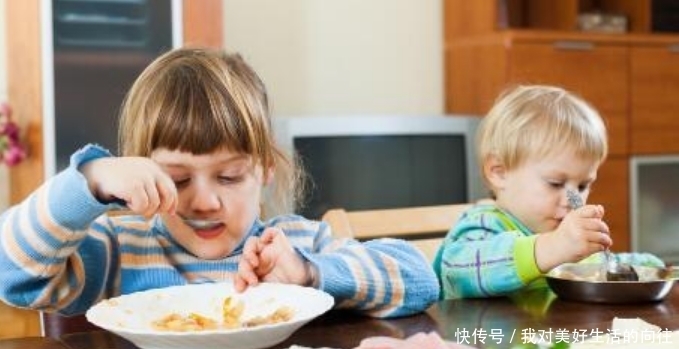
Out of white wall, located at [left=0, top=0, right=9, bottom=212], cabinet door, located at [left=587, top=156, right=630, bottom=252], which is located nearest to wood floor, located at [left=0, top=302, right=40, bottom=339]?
white wall, located at [left=0, top=0, right=9, bottom=212]

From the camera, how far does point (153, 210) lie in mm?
847

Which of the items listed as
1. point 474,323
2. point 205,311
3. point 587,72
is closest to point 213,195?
point 205,311

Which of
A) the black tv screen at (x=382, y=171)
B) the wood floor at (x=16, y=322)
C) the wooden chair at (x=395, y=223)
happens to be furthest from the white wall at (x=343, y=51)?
the wooden chair at (x=395, y=223)

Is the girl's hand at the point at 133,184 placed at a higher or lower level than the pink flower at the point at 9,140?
higher

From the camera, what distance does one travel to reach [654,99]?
10.8 feet

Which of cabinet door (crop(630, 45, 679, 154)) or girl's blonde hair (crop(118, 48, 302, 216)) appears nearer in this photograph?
girl's blonde hair (crop(118, 48, 302, 216))

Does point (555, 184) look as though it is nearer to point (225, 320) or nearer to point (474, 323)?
point (474, 323)

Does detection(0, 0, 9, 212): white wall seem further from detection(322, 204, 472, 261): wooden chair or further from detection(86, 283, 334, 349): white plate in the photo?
detection(86, 283, 334, 349): white plate

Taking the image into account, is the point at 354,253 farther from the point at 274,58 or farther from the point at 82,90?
the point at 274,58

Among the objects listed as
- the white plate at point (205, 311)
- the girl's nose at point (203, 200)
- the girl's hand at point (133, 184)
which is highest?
the girl's hand at point (133, 184)

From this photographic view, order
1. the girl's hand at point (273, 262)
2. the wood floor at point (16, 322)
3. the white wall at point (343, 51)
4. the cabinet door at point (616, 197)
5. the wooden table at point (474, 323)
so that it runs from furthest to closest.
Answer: the cabinet door at point (616, 197), the white wall at point (343, 51), the wood floor at point (16, 322), the girl's hand at point (273, 262), the wooden table at point (474, 323)

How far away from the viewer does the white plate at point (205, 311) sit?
29.3 inches

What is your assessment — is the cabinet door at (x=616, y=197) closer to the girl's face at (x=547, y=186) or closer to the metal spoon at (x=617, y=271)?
the girl's face at (x=547, y=186)

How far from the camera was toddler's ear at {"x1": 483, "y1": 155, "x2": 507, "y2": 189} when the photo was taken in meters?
1.42
